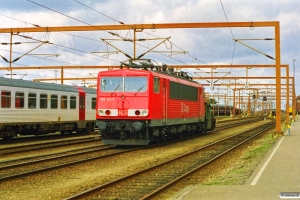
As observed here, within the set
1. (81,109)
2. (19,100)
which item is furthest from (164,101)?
(81,109)

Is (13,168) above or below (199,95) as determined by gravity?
below

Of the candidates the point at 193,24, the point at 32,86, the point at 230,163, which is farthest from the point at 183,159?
the point at 32,86

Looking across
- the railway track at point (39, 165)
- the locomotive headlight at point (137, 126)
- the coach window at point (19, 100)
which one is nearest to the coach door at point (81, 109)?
the coach window at point (19, 100)

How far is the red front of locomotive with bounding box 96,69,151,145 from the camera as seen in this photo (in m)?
20.1

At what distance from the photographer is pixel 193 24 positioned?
23.5 meters

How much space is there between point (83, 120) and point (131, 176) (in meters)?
18.7

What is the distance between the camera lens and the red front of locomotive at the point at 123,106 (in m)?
20.1

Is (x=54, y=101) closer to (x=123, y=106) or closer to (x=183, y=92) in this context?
(x=183, y=92)

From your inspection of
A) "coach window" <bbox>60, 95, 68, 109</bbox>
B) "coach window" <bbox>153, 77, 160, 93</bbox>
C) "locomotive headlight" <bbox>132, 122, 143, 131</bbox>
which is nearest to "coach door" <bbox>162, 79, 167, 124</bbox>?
"coach window" <bbox>153, 77, 160, 93</bbox>

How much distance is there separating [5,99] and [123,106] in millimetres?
6481

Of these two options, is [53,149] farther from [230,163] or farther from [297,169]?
[297,169]

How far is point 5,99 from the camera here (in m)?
22.9

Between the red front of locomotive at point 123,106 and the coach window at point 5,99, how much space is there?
16.9 feet

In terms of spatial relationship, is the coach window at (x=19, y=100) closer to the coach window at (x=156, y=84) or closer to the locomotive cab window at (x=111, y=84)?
the locomotive cab window at (x=111, y=84)
